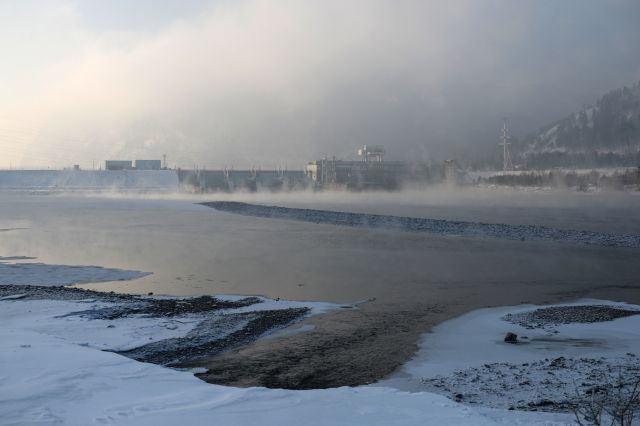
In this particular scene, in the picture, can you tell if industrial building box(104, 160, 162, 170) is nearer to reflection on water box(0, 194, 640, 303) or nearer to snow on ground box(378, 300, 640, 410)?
reflection on water box(0, 194, 640, 303)

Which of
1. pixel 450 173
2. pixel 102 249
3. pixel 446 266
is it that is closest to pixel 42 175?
pixel 450 173

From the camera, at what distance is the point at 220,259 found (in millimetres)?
28016

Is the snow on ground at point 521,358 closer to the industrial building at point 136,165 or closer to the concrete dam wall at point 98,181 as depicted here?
the concrete dam wall at point 98,181

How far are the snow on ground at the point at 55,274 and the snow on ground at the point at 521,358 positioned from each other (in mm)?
13416

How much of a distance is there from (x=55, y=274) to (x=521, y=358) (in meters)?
17.6

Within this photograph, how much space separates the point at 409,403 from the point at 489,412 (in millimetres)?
1090

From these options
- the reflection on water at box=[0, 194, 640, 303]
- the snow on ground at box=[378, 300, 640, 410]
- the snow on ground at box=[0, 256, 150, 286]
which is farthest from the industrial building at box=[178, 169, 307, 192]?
the snow on ground at box=[378, 300, 640, 410]

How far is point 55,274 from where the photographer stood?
72.9ft

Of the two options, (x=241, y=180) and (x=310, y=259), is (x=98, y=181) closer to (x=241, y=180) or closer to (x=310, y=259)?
(x=241, y=180)

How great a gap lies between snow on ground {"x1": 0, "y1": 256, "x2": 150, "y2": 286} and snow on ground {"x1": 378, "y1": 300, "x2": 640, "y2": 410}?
13.4m

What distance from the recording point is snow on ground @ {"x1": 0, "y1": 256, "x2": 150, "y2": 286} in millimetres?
20653

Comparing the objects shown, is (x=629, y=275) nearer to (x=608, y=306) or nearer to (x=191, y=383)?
(x=608, y=306)

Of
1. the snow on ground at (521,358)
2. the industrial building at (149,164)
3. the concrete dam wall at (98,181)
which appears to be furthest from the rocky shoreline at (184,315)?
the industrial building at (149,164)

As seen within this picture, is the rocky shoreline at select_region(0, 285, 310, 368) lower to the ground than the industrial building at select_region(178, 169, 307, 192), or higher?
lower
